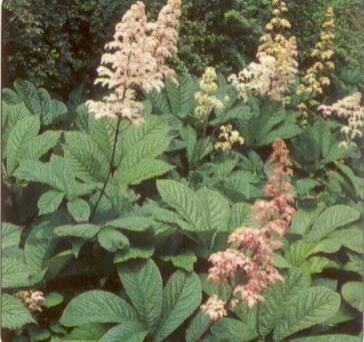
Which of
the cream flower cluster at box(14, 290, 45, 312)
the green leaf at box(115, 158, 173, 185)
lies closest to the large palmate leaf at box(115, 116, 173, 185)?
the green leaf at box(115, 158, 173, 185)

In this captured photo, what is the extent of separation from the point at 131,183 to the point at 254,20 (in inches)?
21.5

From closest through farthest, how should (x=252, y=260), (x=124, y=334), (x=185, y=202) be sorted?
(x=252, y=260) → (x=124, y=334) → (x=185, y=202)

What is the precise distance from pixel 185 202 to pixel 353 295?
0.41m

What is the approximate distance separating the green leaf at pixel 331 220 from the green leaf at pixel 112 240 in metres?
0.42

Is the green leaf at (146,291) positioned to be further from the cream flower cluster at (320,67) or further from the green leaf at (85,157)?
the cream flower cluster at (320,67)

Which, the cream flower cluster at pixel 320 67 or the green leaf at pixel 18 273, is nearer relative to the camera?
the green leaf at pixel 18 273

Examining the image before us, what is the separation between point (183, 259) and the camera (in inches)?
62.7

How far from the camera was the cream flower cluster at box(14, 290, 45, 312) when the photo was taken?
160cm

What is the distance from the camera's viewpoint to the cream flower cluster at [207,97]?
183 cm

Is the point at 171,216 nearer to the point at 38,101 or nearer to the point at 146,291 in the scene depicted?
the point at 146,291

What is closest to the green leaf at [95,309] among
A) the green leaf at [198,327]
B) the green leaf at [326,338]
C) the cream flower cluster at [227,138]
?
the green leaf at [198,327]

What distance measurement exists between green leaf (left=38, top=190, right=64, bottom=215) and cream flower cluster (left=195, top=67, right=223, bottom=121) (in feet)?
1.45

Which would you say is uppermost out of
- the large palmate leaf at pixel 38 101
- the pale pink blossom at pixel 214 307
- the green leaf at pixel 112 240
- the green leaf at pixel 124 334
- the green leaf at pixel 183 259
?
the large palmate leaf at pixel 38 101

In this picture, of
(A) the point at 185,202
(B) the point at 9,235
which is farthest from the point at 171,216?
(B) the point at 9,235
